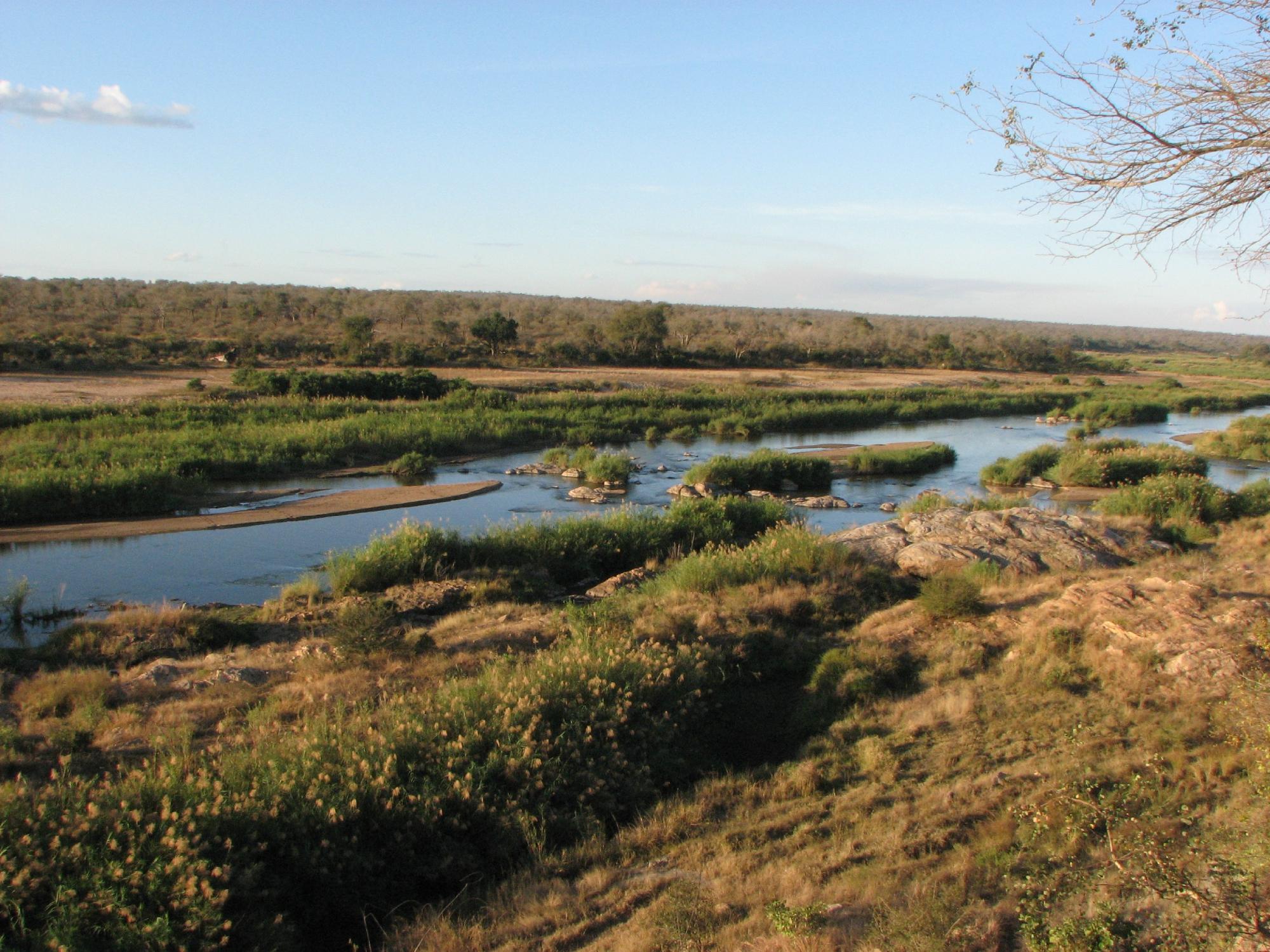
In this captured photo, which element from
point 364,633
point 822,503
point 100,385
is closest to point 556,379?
point 100,385

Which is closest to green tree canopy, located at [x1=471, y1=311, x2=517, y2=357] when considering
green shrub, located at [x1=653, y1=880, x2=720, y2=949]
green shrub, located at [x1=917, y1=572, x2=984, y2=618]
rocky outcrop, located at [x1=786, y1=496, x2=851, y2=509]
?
rocky outcrop, located at [x1=786, y1=496, x2=851, y2=509]

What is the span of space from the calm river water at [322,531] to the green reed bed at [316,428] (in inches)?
64.5

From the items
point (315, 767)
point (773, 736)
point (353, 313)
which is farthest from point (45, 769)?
point (353, 313)

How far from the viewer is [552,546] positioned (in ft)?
53.9

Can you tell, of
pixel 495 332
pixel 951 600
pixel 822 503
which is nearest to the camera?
pixel 951 600

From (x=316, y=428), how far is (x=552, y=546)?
59.5ft

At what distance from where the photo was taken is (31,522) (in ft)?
68.9

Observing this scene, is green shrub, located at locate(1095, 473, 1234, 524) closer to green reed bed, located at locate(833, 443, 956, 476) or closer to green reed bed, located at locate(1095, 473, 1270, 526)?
green reed bed, located at locate(1095, 473, 1270, 526)

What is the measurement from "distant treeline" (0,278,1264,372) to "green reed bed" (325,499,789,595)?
125 feet

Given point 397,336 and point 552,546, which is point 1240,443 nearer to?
point 552,546

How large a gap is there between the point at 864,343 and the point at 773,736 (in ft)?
271

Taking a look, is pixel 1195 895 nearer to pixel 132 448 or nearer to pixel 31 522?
pixel 31 522

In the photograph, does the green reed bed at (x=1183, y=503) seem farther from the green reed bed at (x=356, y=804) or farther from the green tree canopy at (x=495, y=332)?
the green tree canopy at (x=495, y=332)

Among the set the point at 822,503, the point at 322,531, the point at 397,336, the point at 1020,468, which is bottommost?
the point at 322,531
